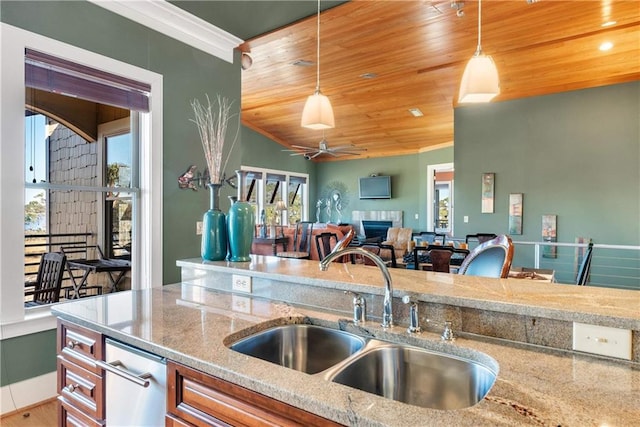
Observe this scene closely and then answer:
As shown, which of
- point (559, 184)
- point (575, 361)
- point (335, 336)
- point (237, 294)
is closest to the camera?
point (575, 361)

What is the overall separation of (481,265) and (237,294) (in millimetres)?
1327

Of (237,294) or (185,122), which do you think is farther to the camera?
(185,122)

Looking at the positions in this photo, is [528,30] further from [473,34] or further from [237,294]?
[237,294]

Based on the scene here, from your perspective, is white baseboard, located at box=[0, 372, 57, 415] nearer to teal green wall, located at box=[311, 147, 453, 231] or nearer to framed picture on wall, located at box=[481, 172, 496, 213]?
framed picture on wall, located at box=[481, 172, 496, 213]

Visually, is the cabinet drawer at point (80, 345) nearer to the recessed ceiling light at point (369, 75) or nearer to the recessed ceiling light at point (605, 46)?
the recessed ceiling light at point (369, 75)

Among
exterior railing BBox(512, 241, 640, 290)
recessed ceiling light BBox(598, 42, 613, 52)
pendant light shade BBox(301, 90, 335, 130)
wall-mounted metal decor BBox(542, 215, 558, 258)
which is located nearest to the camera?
pendant light shade BBox(301, 90, 335, 130)

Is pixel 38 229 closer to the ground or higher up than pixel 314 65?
closer to the ground

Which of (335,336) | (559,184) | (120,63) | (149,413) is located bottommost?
(149,413)

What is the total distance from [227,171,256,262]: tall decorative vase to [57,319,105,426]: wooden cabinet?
0.80m

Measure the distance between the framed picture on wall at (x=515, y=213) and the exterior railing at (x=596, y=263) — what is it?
0.30 meters

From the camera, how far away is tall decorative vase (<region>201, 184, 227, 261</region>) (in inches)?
82.0

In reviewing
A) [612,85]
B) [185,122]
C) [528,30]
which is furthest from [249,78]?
[612,85]

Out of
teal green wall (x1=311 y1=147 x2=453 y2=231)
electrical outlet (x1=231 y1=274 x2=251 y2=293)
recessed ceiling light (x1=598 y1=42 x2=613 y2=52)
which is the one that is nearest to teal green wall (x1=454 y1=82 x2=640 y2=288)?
recessed ceiling light (x1=598 y1=42 x2=613 y2=52)

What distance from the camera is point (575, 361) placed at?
1039 millimetres
